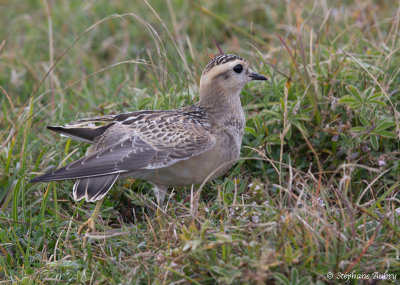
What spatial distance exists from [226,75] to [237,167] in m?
0.93

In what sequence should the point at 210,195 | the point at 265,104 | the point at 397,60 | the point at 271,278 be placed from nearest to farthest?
1. the point at 271,278
2. the point at 210,195
3. the point at 265,104
4. the point at 397,60

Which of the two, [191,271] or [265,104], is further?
[265,104]

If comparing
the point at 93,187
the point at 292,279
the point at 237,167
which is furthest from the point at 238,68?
the point at 292,279

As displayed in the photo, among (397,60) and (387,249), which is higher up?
(397,60)

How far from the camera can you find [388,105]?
6289 millimetres

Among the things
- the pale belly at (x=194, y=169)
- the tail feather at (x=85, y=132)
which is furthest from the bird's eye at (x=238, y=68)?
the tail feather at (x=85, y=132)

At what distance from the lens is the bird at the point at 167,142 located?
526 centimetres

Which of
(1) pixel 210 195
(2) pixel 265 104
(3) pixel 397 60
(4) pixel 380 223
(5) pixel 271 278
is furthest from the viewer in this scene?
(3) pixel 397 60

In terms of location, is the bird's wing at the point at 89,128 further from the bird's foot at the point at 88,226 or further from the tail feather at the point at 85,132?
the bird's foot at the point at 88,226

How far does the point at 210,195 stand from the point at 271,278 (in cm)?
195

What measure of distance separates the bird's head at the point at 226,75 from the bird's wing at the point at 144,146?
461mm

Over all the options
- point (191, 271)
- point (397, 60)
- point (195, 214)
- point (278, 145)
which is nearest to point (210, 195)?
point (278, 145)

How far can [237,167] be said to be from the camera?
6.04 m

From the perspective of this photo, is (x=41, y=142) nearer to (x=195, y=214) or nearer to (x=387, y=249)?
(x=195, y=214)
